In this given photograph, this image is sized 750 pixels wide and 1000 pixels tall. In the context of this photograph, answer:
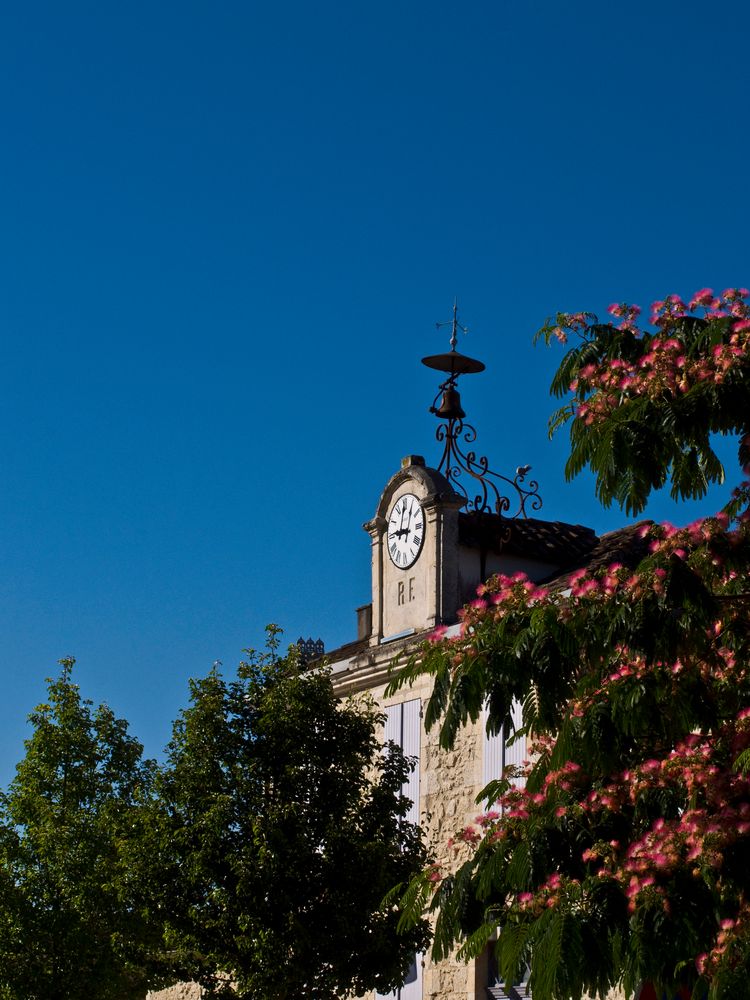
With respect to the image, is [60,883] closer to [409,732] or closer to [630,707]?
[409,732]

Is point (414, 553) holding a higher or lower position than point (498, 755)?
higher

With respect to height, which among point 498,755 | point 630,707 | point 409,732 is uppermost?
point 409,732

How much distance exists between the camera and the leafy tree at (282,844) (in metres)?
A: 17.6

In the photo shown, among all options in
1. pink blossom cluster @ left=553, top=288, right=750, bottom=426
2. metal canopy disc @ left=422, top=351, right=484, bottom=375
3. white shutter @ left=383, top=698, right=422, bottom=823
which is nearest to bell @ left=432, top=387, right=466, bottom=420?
metal canopy disc @ left=422, top=351, right=484, bottom=375

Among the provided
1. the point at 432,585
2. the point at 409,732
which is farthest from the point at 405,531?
the point at 409,732

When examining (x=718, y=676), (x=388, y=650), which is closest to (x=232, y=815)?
(x=388, y=650)

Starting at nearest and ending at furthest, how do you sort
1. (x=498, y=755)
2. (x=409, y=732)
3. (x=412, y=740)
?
(x=498, y=755) → (x=412, y=740) → (x=409, y=732)

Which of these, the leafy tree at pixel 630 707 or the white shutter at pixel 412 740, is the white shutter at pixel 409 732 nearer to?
the white shutter at pixel 412 740

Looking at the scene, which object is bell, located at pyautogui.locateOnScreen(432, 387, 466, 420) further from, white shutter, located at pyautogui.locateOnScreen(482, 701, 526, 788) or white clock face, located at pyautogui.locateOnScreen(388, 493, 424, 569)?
white shutter, located at pyautogui.locateOnScreen(482, 701, 526, 788)

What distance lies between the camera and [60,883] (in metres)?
22.4

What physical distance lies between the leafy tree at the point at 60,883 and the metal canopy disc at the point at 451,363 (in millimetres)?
7444

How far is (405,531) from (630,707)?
14.2 m

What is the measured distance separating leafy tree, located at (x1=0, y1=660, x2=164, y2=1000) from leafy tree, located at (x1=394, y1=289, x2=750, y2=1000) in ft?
34.5

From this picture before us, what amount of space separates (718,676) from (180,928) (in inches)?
355
